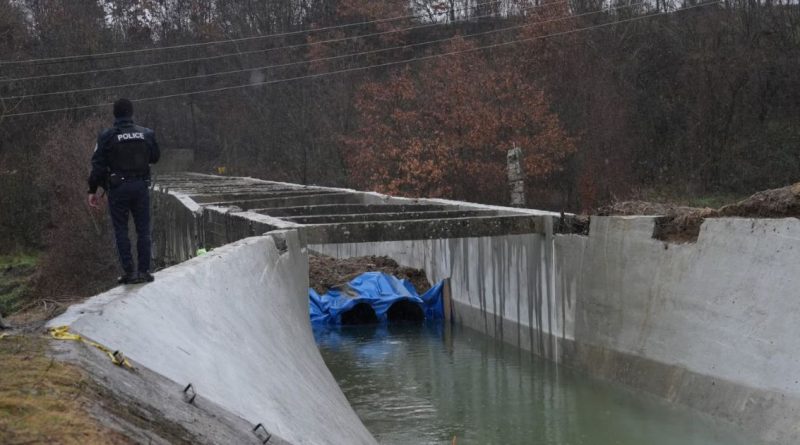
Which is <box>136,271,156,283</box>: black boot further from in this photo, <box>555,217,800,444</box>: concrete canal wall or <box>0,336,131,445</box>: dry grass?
<box>555,217,800,444</box>: concrete canal wall

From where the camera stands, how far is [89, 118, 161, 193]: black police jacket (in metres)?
7.72

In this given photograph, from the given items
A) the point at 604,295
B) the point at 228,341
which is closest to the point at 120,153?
the point at 228,341

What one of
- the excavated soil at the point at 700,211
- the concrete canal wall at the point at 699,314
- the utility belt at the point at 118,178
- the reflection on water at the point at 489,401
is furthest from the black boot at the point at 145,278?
the excavated soil at the point at 700,211

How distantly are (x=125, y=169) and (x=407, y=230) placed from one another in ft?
21.5

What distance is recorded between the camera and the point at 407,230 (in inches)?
547

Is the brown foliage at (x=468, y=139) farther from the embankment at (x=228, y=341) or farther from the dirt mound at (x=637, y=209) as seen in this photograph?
the embankment at (x=228, y=341)

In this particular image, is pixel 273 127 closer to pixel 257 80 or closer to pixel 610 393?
pixel 257 80

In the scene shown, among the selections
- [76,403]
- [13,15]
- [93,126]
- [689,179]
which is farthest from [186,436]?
[13,15]

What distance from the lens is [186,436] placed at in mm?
3924

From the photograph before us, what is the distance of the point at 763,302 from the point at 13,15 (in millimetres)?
39977

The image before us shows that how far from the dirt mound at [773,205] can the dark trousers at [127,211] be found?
6321 mm

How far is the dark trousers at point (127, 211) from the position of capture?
25.7ft

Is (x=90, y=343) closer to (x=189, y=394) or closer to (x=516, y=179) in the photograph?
(x=189, y=394)

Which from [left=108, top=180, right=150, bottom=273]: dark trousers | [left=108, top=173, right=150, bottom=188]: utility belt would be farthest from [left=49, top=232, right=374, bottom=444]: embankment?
[left=108, top=173, right=150, bottom=188]: utility belt
